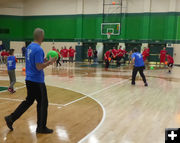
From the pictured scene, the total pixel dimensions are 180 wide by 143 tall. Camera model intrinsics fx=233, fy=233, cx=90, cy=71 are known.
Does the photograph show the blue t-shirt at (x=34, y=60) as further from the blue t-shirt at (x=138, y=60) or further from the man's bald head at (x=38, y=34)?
the blue t-shirt at (x=138, y=60)

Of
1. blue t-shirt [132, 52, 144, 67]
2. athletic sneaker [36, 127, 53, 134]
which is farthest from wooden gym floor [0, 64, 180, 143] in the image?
blue t-shirt [132, 52, 144, 67]

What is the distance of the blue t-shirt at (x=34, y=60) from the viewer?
4.12 meters

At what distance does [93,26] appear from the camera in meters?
27.7

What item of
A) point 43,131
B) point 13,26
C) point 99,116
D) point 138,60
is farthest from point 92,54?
point 43,131

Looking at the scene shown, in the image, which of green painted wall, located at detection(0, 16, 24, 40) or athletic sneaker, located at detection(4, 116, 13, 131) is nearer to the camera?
athletic sneaker, located at detection(4, 116, 13, 131)

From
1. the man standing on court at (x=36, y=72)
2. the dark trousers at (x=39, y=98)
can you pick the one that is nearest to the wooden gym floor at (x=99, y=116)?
the dark trousers at (x=39, y=98)

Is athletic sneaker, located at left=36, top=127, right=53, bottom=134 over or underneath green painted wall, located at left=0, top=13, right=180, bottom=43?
underneath

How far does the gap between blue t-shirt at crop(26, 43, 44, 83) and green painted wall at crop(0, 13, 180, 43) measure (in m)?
22.5

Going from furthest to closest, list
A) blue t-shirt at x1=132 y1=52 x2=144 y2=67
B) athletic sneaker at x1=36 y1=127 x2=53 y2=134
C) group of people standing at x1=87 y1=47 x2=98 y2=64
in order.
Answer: group of people standing at x1=87 y1=47 x2=98 y2=64 → blue t-shirt at x1=132 y1=52 x2=144 y2=67 → athletic sneaker at x1=36 y1=127 x2=53 y2=134

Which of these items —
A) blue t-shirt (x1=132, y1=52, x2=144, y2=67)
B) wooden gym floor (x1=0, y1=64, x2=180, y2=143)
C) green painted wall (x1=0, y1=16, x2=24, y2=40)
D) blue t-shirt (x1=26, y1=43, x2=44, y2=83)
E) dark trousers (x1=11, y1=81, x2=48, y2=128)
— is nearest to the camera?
blue t-shirt (x1=26, y1=43, x2=44, y2=83)

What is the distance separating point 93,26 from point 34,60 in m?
24.1

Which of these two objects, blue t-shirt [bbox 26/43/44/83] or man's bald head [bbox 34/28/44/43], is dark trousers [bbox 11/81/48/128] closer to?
blue t-shirt [bbox 26/43/44/83]

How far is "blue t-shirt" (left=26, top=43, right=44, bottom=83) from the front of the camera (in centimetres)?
412

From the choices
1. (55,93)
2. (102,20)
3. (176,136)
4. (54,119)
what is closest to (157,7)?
(102,20)
